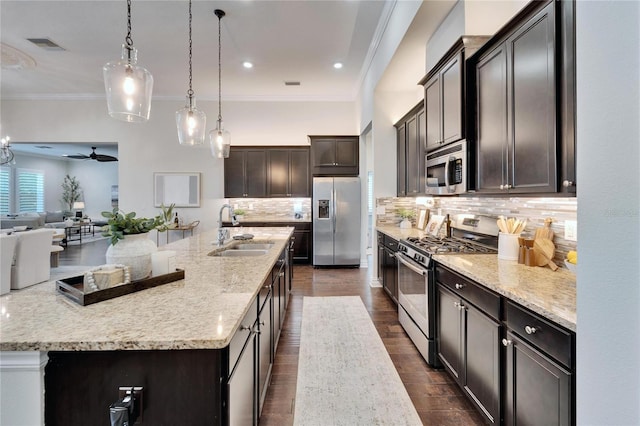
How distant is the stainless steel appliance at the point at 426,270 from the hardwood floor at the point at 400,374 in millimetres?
120

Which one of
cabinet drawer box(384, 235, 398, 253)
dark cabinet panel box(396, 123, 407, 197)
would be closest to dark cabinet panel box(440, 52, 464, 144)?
cabinet drawer box(384, 235, 398, 253)

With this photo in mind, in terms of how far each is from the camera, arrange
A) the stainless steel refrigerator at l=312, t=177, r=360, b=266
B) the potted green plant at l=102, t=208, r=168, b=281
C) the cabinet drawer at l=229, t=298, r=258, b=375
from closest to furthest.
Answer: the cabinet drawer at l=229, t=298, r=258, b=375, the potted green plant at l=102, t=208, r=168, b=281, the stainless steel refrigerator at l=312, t=177, r=360, b=266

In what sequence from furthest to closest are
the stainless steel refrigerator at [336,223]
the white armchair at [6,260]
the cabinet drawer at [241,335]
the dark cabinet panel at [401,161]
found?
the stainless steel refrigerator at [336,223]
the dark cabinet panel at [401,161]
the white armchair at [6,260]
the cabinet drawer at [241,335]

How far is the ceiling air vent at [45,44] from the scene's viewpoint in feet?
14.2

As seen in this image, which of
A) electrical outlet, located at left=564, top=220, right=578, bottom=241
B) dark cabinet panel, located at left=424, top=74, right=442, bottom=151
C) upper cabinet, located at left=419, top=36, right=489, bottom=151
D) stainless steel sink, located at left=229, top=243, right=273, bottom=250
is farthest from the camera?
stainless steel sink, located at left=229, top=243, right=273, bottom=250

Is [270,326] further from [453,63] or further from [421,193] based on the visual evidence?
[453,63]

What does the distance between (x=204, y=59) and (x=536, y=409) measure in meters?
5.65

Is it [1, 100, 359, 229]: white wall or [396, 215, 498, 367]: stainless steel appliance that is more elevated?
[1, 100, 359, 229]: white wall

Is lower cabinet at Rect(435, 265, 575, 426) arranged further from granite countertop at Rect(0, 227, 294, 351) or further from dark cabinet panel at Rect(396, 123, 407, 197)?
dark cabinet panel at Rect(396, 123, 407, 197)

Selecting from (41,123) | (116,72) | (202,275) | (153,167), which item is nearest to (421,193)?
A: (202,275)

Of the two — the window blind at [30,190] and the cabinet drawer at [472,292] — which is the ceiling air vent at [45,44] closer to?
the cabinet drawer at [472,292]

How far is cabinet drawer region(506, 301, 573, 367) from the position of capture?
1139 millimetres

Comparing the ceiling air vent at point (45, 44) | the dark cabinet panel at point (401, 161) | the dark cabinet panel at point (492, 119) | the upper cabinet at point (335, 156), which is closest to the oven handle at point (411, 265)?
the dark cabinet panel at point (492, 119)

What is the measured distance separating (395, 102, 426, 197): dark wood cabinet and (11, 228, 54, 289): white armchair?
4.69 m
